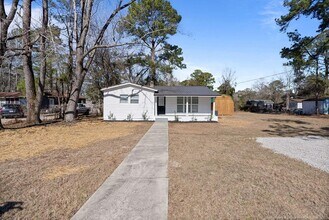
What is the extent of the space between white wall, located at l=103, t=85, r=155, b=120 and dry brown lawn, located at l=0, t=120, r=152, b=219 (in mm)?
11467

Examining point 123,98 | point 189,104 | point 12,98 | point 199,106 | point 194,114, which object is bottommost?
point 194,114

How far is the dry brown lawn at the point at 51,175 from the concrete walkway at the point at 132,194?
0.71ft

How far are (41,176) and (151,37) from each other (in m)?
25.8

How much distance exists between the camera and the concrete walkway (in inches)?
131

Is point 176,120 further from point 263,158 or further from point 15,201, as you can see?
point 15,201

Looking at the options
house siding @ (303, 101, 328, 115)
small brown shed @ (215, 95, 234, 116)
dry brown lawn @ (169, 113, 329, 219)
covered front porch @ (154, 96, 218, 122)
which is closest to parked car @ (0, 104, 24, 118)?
covered front porch @ (154, 96, 218, 122)

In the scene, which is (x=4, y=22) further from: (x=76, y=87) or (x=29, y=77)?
(x=76, y=87)

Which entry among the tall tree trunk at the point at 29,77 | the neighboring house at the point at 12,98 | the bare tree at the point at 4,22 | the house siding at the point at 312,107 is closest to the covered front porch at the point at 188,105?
the tall tree trunk at the point at 29,77

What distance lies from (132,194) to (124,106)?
1659 centimetres

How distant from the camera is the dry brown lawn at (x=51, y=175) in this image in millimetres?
3539

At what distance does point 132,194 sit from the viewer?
4.01 meters

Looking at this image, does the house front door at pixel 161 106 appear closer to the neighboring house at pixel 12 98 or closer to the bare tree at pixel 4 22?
the bare tree at pixel 4 22

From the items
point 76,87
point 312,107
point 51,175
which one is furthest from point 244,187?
point 312,107

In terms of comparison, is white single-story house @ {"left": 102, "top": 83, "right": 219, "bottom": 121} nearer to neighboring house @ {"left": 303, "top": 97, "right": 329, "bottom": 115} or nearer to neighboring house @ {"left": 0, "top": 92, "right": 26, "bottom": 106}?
neighboring house @ {"left": 303, "top": 97, "right": 329, "bottom": 115}
